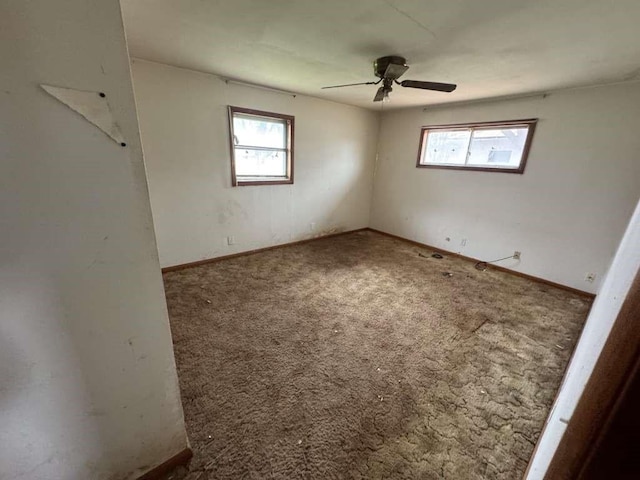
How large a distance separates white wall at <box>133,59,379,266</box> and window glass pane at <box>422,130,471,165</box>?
1.11m

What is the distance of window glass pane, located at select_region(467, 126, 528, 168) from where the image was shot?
329cm

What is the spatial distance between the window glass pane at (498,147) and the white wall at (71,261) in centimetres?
409

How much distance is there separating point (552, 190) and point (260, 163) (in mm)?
3761

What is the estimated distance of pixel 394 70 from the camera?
7.39ft

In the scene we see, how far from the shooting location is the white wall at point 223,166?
280 cm

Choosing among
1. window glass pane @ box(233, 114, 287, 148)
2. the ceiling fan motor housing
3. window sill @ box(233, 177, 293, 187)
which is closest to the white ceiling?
the ceiling fan motor housing

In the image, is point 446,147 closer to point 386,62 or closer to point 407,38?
point 386,62

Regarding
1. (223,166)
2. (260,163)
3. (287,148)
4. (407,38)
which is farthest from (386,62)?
(223,166)

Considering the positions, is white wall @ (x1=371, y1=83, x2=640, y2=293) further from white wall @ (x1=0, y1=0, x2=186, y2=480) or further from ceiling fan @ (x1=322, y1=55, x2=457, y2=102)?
white wall @ (x1=0, y1=0, x2=186, y2=480)

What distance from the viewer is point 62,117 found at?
2.29 ft

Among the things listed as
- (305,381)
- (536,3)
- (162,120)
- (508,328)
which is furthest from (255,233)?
(536,3)

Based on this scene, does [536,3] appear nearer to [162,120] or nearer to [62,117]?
[62,117]

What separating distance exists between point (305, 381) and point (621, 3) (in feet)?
9.21

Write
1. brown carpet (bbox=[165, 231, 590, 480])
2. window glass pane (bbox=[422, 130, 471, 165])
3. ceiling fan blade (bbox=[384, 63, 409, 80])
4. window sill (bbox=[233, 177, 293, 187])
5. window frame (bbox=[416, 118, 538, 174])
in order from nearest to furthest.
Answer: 1. brown carpet (bbox=[165, 231, 590, 480])
2. ceiling fan blade (bbox=[384, 63, 409, 80])
3. window frame (bbox=[416, 118, 538, 174])
4. window sill (bbox=[233, 177, 293, 187])
5. window glass pane (bbox=[422, 130, 471, 165])
